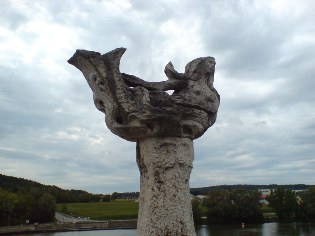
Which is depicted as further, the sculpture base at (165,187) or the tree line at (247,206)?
the tree line at (247,206)

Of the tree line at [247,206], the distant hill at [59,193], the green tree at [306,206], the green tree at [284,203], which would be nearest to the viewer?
the green tree at [306,206]

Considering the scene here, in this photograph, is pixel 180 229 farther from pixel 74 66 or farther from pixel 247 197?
pixel 247 197

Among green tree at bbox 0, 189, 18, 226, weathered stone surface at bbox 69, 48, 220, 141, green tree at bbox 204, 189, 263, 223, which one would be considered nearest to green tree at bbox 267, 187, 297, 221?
green tree at bbox 204, 189, 263, 223

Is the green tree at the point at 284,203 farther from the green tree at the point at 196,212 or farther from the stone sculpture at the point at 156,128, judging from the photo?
the stone sculpture at the point at 156,128

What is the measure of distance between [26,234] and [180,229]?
66.1 metres

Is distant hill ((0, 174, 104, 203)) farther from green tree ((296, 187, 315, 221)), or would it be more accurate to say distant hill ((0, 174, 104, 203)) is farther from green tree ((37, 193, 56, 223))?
green tree ((296, 187, 315, 221))

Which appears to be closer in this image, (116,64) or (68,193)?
(116,64)

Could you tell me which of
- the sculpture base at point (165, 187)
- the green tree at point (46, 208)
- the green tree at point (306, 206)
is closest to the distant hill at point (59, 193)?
the green tree at point (46, 208)

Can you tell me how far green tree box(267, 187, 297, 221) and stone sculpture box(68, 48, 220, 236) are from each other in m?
84.8

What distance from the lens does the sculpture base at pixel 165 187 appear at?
6.26 meters

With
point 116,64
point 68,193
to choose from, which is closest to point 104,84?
point 116,64

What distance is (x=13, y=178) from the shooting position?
14462 cm

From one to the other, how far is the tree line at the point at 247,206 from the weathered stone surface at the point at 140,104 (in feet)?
239

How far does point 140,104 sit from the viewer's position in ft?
21.1
